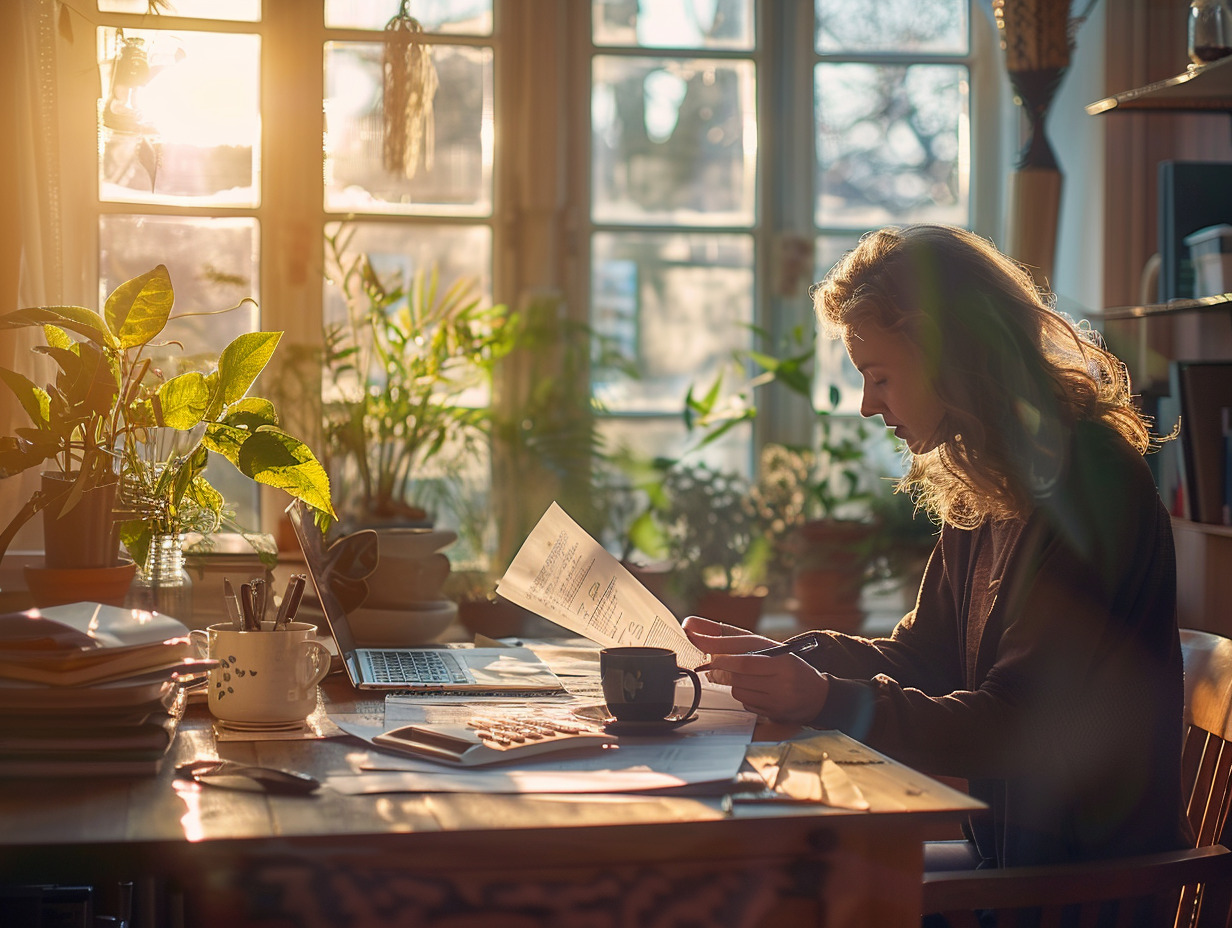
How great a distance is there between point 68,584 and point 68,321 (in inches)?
12.3

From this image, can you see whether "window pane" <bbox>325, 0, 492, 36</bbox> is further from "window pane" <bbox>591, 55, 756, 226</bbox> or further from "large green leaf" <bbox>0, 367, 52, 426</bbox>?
"large green leaf" <bbox>0, 367, 52, 426</bbox>

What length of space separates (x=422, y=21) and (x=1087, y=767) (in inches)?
97.0

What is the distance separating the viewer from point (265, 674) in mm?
1266

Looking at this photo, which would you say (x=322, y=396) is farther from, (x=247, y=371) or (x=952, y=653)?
(x=952, y=653)

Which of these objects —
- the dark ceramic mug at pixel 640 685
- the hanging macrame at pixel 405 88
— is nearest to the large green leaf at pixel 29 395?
the dark ceramic mug at pixel 640 685

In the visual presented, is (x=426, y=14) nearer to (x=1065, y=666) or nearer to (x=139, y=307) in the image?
(x=139, y=307)

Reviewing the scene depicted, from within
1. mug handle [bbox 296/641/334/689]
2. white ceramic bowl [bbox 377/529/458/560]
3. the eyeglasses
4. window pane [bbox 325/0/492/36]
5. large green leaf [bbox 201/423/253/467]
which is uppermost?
window pane [bbox 325/0/492/36]

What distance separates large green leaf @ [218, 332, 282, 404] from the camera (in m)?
1.51

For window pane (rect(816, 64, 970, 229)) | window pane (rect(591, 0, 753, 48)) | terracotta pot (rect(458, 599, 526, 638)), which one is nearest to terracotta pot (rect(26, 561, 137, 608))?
terracotta pot (rect(458, 599, 526, 638))

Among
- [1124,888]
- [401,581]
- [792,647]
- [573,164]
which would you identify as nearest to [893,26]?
[573,164]

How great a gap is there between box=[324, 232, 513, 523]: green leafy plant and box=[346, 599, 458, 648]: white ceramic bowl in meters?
0.83

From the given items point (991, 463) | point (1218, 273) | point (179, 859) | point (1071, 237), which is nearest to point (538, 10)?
point (1071, 237)

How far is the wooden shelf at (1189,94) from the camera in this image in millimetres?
2266

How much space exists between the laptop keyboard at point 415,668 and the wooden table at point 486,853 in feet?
1.38
